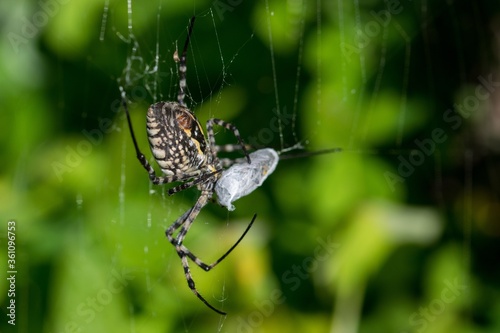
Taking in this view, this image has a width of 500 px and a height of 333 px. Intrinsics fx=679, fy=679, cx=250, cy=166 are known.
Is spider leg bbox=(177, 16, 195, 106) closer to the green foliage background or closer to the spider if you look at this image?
the spider

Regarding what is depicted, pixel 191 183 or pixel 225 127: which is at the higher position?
pixel 225 127

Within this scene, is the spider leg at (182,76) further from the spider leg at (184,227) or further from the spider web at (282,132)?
the spider leg at (184,227)

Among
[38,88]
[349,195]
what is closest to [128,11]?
[38,88]

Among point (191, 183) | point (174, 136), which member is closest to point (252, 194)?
point (191, 183)

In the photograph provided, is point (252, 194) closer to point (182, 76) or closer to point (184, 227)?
point (184, 227)

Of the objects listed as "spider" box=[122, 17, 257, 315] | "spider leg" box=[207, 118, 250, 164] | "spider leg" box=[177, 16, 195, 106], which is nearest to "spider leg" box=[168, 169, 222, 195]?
"spider" box=[122, 17, 257, 315]

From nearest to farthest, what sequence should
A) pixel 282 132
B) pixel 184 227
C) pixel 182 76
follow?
pixel 182 76, pixel 184 227, pixel 282 132

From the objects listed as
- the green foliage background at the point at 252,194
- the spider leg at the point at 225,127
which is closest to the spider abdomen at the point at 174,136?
the spider leg at the point at 225,127
